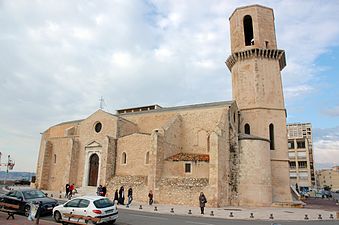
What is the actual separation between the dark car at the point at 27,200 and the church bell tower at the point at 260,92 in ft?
50.6

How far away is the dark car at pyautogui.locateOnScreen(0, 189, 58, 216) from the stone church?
1003cm

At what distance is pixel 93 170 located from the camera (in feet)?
94.3

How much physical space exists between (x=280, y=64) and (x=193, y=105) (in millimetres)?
10549

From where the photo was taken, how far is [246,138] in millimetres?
23859

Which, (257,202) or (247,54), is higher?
(247,54)

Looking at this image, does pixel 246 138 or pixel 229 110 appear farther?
pixel 229 110

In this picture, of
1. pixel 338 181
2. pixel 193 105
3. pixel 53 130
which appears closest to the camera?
pixel 193 105

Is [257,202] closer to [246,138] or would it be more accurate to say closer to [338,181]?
[246,138]

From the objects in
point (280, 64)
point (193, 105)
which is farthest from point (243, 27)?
point (193, 105)

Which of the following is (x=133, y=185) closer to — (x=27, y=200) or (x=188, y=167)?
(x=188, y=167)

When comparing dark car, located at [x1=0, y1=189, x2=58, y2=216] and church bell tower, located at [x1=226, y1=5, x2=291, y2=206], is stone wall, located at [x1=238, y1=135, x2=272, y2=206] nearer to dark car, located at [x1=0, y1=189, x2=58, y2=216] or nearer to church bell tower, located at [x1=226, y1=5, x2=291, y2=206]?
church bell tower, located at [x1=226, y1=5, x2=291, y2=206]

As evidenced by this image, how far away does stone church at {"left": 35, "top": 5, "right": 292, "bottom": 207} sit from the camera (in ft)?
73.8

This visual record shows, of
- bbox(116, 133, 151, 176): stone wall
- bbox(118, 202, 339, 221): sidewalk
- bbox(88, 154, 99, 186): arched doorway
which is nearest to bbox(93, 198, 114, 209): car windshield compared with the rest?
bbox(118, 202, 339, 221): sidewalk

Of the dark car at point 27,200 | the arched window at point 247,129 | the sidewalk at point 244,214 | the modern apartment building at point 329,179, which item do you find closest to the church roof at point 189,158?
the sidewalk at point 244,214
